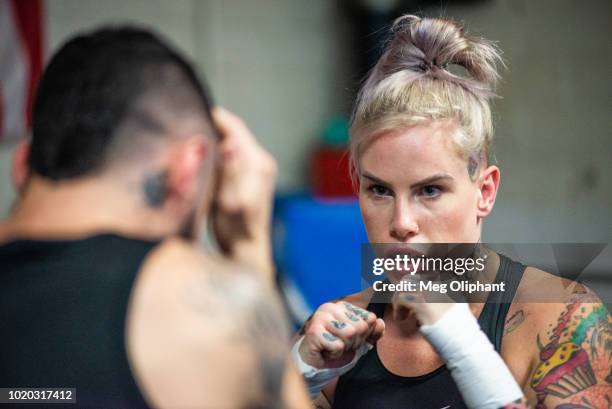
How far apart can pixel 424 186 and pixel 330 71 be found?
10.7 ft

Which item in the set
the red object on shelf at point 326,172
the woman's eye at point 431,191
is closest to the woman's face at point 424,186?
the woman's eye at point 431,191

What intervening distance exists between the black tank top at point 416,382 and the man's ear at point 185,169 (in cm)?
53

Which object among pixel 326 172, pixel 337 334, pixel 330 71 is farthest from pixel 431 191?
pixel 330 71

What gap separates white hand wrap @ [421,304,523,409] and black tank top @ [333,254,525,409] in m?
0.11

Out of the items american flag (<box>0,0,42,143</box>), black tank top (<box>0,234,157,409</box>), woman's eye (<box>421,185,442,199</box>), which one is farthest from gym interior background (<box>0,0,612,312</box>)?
black tank top (<box>0,234,157,409</box>)

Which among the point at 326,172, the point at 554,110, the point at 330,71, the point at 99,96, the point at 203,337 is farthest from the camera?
the point at 330,71

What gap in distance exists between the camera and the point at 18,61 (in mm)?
3846

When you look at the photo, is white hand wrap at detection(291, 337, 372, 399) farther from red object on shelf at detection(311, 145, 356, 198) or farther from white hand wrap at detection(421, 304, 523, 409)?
red object on shelf at detection(311, 145, 356, 198)

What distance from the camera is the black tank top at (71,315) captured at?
35.6 inches

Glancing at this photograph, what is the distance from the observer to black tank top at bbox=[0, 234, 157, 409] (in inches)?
35.6

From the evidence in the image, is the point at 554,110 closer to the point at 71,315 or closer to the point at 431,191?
the point at 431,191

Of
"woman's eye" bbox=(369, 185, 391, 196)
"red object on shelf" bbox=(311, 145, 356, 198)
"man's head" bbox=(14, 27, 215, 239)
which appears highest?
"man's head" bbox=(14, 27, 215, 239)

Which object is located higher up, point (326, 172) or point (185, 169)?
point (185, 169)

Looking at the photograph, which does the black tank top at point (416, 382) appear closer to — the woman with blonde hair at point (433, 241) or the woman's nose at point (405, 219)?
the woman with blonde hair at point (433, 241)
